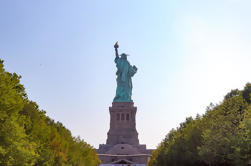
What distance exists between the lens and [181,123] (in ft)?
200

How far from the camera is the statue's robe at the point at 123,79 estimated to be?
103 meters

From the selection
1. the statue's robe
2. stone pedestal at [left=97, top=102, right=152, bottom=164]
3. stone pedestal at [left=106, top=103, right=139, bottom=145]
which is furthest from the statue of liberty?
stone pedestal at [left=106, top=103, right=139, bottom=145]

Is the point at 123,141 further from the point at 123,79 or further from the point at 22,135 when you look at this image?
the point at 22,135

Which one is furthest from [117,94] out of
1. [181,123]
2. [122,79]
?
[181,123]

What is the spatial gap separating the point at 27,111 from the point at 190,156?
63.1ft

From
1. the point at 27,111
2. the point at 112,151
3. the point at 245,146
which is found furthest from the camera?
the point at 112,151

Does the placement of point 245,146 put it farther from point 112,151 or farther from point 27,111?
point 112,151

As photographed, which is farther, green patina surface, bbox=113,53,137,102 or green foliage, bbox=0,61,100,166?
green patina surface, bbox=113,53,137,102

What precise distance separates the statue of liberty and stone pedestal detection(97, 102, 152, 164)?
2434 mm

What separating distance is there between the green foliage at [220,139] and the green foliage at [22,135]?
12.9m

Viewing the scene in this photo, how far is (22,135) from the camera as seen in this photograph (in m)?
23.7

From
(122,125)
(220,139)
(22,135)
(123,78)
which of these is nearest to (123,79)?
(123,78)

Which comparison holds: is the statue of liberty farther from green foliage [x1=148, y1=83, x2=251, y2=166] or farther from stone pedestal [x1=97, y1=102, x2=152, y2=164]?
green foliage [x1=148, y1=83, x2=251, y2=166]

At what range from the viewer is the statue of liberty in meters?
103
